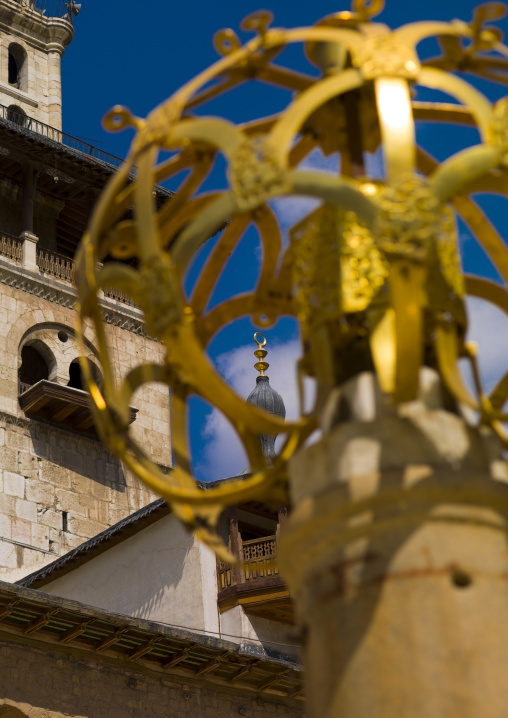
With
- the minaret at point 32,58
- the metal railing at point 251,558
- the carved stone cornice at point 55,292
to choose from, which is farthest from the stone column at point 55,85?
the metal railing at point 251,558

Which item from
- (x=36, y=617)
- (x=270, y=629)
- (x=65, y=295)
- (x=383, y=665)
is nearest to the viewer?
(x=383, y=665)

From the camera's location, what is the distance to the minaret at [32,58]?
37281 millimetres

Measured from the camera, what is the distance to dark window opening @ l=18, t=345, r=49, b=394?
101 ft

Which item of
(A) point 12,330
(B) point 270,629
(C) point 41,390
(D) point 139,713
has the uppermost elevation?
(A) point 12,330

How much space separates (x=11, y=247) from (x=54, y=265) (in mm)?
1314

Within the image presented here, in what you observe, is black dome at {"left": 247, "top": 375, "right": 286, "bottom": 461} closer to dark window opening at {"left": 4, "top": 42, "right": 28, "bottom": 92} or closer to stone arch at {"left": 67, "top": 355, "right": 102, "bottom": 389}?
stone arch at {"left": 67, "top": 355, "right": 102, "bottom": 389}

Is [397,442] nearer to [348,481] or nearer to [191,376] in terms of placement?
[348,481]

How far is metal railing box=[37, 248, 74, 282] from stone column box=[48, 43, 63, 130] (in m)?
6.67

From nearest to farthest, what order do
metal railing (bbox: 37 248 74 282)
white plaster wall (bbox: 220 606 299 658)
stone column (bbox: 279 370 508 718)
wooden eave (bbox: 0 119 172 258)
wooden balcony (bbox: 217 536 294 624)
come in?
stone column (bbox: 279 370 508 718)
wooden balcony (bbox: 217 536 294 624)
white plaster wall (bbox: 220 606 299 658)
wooden eave (bbox: 0 119 172 258)
metal railing (bbox: 37 248 74 282)

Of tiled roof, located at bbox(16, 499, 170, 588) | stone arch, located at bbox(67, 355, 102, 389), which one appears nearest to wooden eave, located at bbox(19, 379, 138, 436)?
stone arch, located at bbox(67, 355, 102, 389)

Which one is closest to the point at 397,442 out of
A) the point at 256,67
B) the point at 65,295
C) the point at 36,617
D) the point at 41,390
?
the point at 256,67

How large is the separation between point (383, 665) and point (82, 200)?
98.7ft

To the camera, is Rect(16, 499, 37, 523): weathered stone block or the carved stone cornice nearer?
Rect(16, 499, 37, 523): weathered stone block

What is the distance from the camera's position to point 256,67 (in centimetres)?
526
